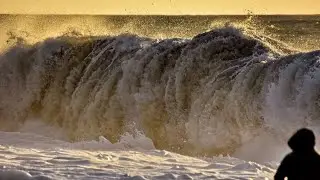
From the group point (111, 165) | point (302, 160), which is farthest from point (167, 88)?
point (302, 160)

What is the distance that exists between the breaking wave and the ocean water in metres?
0.03

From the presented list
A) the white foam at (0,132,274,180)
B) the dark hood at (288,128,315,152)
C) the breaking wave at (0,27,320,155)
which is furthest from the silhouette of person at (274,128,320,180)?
the breaking wave at (0,27,320,155)

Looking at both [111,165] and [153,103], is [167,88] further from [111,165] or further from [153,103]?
[111,165]

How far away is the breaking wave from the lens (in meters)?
14.3

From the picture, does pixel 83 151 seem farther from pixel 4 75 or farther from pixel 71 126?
pixel 4 75

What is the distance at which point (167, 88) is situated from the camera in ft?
56.4

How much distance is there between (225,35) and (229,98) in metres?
2.90

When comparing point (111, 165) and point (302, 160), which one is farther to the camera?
point (111, 165)

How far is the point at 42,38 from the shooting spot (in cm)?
2406

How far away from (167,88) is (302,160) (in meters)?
10.6

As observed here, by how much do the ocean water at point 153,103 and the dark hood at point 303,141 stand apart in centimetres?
371

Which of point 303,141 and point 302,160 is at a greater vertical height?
point 303,141

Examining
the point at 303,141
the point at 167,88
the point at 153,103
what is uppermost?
the point at 167,88

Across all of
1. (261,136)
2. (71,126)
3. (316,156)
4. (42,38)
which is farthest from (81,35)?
(316,156)
